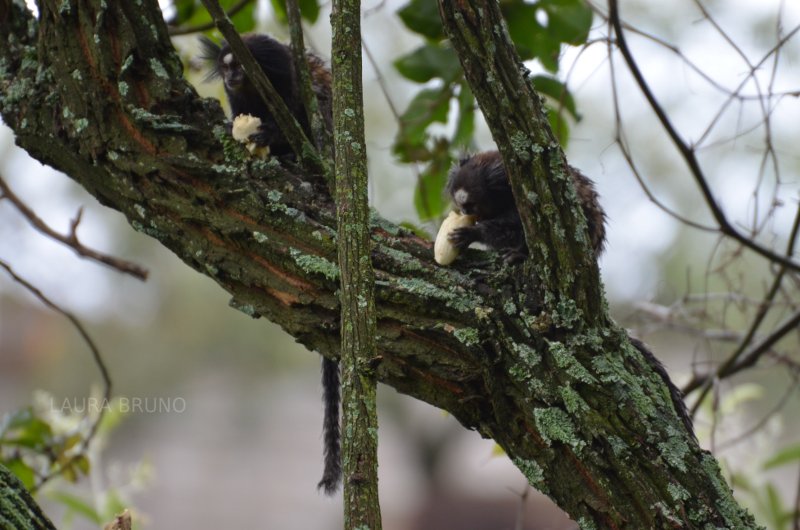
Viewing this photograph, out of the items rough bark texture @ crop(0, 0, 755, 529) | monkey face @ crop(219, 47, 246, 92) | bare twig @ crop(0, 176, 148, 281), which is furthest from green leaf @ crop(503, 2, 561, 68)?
bare twig @ crop(0, 176, 148, 281)

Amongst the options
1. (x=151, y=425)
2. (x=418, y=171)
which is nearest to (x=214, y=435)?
(x=151, y=425)

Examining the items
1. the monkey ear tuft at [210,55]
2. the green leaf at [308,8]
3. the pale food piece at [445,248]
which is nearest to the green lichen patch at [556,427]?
the pale food piece at [445,248]

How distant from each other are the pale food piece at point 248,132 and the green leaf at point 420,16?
2.11 ft

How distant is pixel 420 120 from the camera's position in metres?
3.15

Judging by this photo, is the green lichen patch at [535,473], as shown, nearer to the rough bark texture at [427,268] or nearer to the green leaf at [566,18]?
the rough bark texture at [427,268]

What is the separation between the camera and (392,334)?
1.95m

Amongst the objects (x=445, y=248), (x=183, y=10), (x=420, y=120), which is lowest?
(x=445, y=248)

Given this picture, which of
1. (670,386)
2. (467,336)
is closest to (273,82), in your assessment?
(467,336)

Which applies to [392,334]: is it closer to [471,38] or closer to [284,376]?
[471,38]

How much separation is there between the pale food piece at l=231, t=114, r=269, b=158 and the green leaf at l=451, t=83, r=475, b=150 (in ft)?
2.52

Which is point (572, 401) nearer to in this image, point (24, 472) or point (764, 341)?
point (764, 341)

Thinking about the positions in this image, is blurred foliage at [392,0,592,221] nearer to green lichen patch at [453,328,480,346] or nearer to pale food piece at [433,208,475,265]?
pale food piece at [433,208,475,265]

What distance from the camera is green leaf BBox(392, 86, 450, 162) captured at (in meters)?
3.08

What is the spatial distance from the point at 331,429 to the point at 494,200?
37.8 inches
